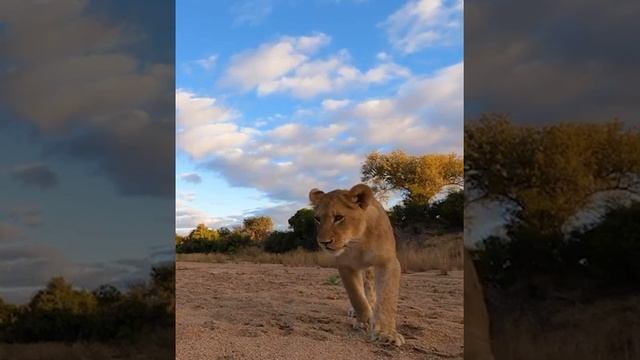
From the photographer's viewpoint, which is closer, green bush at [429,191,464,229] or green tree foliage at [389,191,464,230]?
green tree foliage at [389,191,464,230]

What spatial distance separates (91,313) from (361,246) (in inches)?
92.1

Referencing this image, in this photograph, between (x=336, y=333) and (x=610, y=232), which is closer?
(x=610, y=232)

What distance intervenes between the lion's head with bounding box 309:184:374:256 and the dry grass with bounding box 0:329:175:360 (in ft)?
5.18

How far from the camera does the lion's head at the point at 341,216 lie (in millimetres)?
6379

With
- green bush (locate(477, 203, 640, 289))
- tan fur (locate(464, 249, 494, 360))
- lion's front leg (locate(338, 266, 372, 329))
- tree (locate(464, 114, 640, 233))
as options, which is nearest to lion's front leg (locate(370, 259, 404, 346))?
lion's front leg (locate(338, 266, 372, 329))

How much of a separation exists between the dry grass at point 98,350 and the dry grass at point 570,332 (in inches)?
109

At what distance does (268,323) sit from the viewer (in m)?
6.59

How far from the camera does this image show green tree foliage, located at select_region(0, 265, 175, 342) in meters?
6.38

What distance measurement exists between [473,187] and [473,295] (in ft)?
2.80

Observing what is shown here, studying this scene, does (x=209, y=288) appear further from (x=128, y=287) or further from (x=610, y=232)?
(x=610, y=232)

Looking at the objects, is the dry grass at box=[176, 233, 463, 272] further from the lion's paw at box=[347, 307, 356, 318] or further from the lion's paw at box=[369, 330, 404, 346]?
the lion's paw at box=[369, 330, 404, 346]

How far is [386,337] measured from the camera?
6.10 meters

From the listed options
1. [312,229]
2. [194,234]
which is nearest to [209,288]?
[312,229]

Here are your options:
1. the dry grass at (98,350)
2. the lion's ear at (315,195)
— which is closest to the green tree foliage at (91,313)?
the dry grass at (98,350)
